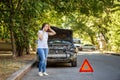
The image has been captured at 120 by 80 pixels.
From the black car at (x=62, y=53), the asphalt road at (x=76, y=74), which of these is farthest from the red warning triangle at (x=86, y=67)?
the black car at (x=62, y=53)

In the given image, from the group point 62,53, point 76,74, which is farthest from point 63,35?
point 76,74

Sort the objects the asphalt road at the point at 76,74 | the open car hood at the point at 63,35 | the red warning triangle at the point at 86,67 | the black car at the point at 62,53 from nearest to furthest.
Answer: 1. the red warning triangle at the point at 86,67
2. the asphalt road at the point at 76,74
3. the black car at the point at 62,53
4. the open car hood at the point at 63,35

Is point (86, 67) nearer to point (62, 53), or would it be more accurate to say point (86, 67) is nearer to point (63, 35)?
point (62, 53)

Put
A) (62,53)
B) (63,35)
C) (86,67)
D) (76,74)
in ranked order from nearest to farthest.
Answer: (86,67) < (76,74) < (62,53) < (63,35)

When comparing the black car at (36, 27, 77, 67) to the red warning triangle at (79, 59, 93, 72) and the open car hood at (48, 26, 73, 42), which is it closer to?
the open car hood at (48, 26, 73, 42)

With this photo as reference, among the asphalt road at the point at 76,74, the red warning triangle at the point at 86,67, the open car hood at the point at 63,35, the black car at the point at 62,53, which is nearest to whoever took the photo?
the red warning triangle at the point at 86,67

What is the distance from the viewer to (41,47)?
13969mm

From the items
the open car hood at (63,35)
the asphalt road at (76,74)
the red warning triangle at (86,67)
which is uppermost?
the open car hood at (63,35)

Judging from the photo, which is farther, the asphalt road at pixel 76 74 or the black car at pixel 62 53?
the black car at pixel 62 53

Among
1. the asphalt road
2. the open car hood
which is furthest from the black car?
the open car hood

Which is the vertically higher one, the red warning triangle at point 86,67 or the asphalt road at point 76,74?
the red warning triangle at point 86,67

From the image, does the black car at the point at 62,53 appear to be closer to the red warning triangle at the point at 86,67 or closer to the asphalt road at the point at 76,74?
the asphalt road at the point at 76,74

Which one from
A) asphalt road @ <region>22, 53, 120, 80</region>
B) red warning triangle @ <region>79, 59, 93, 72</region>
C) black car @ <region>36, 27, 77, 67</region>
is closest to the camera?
red warning triangle @ <region>79, 59, 93, 72</region>

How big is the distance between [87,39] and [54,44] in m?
54.7
